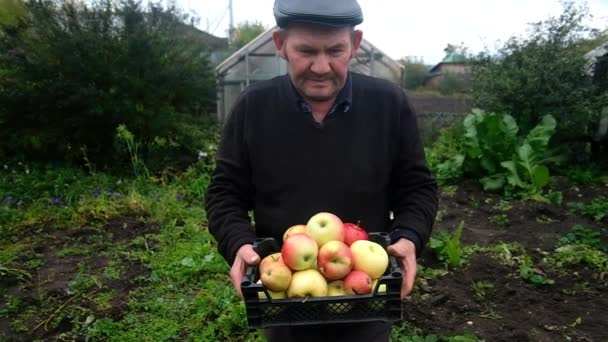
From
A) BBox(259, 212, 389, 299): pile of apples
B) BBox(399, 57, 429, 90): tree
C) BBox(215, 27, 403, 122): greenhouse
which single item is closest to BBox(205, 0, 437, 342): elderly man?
BBox(259, 212, 389, 299): pile of apples

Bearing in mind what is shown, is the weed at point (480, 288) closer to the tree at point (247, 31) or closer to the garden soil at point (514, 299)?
the garden soil at point (514, 299)

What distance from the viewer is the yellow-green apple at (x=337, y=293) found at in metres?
1.43

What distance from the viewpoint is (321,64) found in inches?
68.4

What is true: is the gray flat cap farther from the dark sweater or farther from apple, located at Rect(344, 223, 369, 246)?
apple, located at Rect(344, 223, 369, 246)

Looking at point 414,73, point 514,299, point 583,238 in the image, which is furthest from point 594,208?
point 414,73

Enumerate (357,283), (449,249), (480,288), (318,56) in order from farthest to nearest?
(449,249), (480,288), (318,56), (357,283)

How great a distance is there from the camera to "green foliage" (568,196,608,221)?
5.26 meters

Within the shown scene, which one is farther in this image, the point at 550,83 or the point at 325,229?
the point at 550,83

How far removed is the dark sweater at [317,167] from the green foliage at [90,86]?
18.8ft

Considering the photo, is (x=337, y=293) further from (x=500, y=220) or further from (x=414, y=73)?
(x=414, y=73)

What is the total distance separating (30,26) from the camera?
7.67 metres

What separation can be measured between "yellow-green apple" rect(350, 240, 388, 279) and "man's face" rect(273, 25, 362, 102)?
0.64 metres

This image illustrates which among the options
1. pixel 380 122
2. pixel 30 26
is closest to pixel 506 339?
pixel 380 122

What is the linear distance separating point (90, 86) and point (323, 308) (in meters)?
6.57
